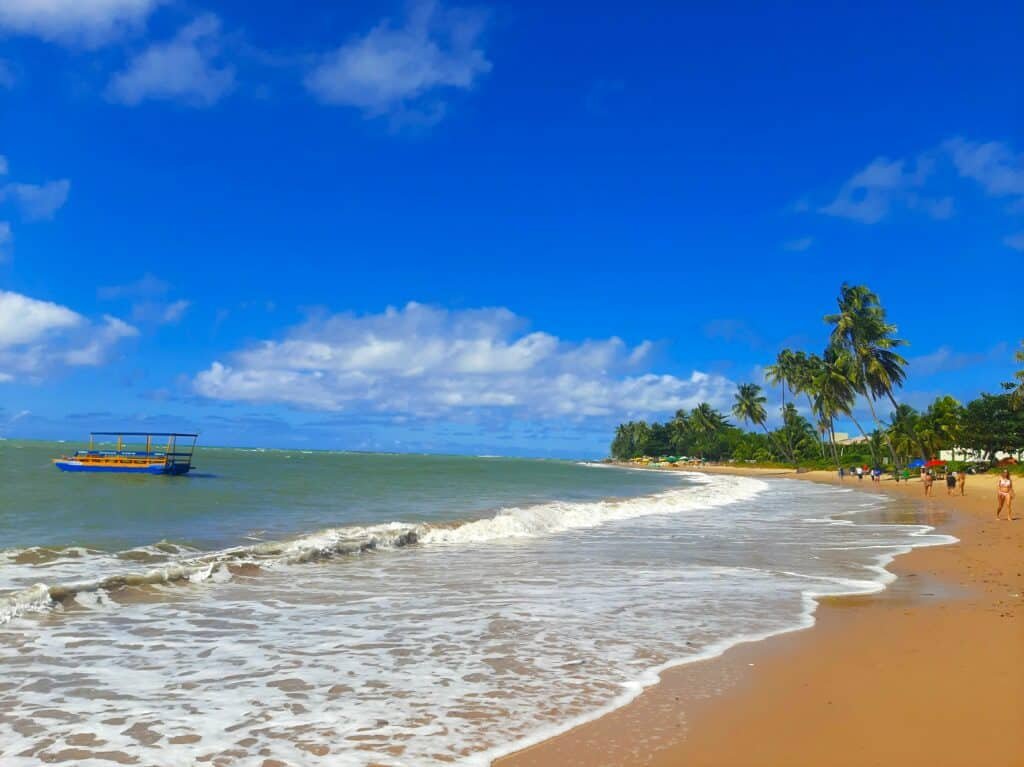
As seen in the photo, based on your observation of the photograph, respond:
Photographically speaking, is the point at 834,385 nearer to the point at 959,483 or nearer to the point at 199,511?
the point at 959,483

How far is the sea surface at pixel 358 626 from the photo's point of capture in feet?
14.8

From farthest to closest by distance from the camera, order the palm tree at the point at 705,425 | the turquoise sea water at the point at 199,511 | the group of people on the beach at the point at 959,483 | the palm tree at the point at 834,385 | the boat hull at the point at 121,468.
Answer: the palm tree at the point at 705,425 → the palm tree at the point at 834,385 → the boat hull at the point at 121,468 → the group of people on the beach at the point at 959,483 → the turquoise sea water at the point at 199,511

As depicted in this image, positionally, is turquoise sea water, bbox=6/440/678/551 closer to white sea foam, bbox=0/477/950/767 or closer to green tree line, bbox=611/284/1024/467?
white sea foam, bbox=0/477/950/767

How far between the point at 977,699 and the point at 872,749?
146 centimetres

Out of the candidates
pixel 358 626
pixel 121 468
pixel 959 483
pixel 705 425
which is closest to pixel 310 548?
pixel 358 626

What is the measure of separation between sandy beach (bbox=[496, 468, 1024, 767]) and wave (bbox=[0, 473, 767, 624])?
22.7ft

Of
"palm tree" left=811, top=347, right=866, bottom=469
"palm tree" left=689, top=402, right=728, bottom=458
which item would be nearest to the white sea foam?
"palm tree" left=811, top=347, right=866, bottom=469

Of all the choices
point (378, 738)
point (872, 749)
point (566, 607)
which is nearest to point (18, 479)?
point (566, 607)

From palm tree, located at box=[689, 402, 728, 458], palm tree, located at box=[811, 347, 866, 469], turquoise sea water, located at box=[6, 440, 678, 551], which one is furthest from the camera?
palm tree, located at box=[689, 402, 728, 458]

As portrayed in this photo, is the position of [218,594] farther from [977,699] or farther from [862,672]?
[977,699]

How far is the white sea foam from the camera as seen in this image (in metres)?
4.47

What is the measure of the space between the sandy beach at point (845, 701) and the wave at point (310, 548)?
22.7ft

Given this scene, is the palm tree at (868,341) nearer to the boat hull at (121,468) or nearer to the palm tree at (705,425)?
the boat hull at (121,468)

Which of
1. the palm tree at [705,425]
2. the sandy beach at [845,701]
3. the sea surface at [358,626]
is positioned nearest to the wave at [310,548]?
the sea surface at [358,626]
